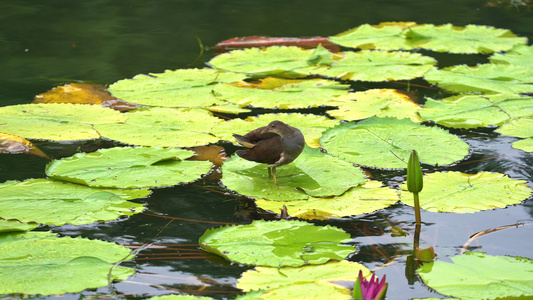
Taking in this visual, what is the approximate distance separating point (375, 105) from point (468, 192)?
1.33 m

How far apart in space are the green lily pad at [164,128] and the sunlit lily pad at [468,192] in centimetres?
127

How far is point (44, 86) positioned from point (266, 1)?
3635 mm

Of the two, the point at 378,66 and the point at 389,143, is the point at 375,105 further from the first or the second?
the point at 378,66

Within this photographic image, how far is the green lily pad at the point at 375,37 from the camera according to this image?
557 centimetres

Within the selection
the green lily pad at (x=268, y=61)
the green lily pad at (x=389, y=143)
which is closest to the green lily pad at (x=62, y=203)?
the green lily pad at (x=389, y=143)

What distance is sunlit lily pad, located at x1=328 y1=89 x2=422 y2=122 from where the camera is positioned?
3.91 meters

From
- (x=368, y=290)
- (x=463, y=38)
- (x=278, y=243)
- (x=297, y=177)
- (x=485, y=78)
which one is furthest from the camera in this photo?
(x=463, y=38)

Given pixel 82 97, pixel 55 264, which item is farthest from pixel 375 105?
pixel 55 264

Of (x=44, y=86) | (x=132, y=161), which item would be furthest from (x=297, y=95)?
(x=44, y=86)

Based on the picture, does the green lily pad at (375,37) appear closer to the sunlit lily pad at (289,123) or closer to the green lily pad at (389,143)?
the sunlit lily pad at (289,123)

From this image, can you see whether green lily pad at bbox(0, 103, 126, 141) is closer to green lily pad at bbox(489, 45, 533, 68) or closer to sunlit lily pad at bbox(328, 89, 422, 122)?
sunlit lily pad at bbox(328, 89, 422, 122)

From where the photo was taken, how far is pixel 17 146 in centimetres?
338

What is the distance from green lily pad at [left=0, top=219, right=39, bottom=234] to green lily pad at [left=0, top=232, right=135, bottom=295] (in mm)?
30

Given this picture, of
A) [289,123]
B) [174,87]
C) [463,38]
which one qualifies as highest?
[463,38]
